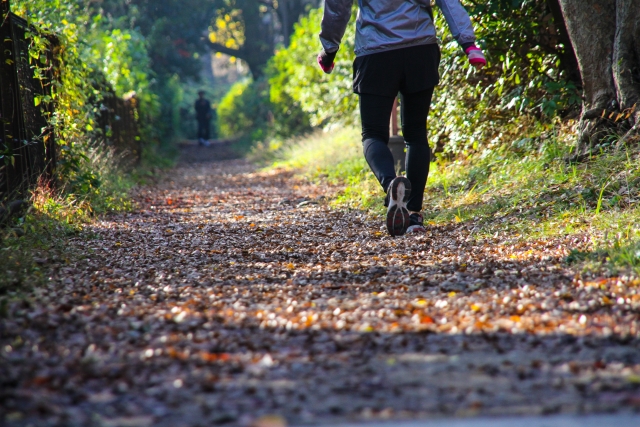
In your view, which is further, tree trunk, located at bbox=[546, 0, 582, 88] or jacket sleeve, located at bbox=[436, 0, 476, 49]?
tree trunk, located at bbox=[546, 0, 582, 88]

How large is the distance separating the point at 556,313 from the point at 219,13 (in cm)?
2968

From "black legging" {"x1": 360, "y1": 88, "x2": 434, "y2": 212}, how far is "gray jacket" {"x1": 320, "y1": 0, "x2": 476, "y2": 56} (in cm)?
31

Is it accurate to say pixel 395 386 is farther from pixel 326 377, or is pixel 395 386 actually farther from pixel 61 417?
pixel 61 417

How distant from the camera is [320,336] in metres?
2.18

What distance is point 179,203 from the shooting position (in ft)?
23.4

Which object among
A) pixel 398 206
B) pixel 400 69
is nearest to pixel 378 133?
pixel 400 69

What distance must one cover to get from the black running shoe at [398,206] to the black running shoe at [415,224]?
7 centimetres

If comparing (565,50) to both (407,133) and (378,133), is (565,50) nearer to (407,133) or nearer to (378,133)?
(407,133)

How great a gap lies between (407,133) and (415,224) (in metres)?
0.58

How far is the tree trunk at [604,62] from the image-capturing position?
4555 millimetres

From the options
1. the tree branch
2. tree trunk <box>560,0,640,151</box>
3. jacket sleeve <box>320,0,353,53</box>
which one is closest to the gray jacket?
jacket sleeve <box>320,0,353,53</box>

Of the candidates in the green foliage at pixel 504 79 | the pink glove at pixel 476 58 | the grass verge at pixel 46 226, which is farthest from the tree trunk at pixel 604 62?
the grass verge at pixel 46 226

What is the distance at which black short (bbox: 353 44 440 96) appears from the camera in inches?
156

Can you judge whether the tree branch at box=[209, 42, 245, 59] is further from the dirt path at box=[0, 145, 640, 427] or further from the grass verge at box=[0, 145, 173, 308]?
the dirt path at box=[0, 145, 640, 427]
